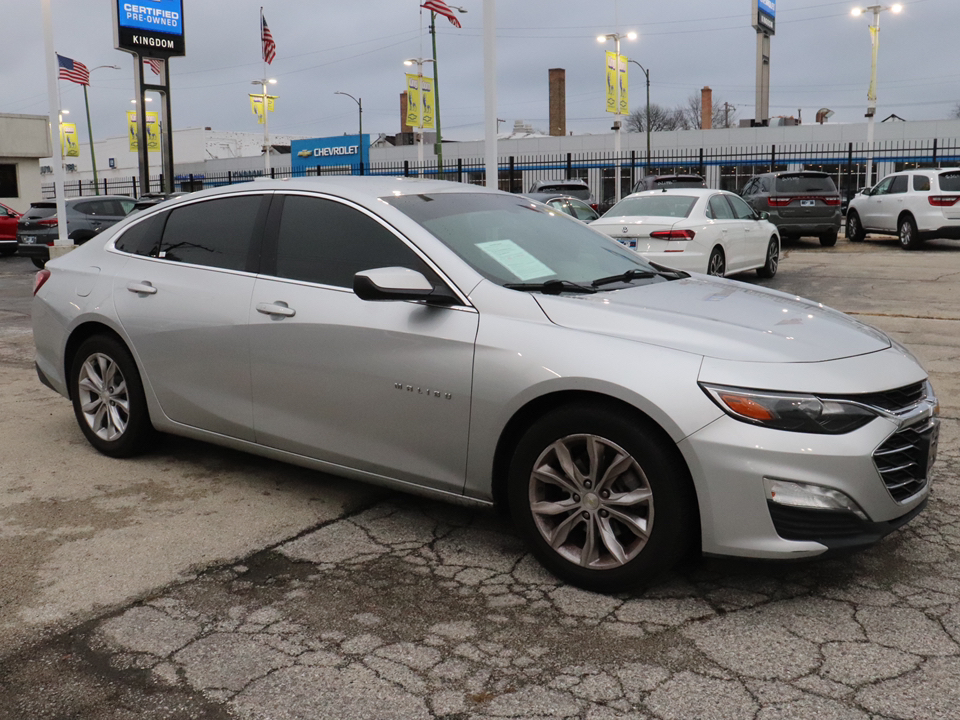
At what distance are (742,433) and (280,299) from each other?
2.25 meters

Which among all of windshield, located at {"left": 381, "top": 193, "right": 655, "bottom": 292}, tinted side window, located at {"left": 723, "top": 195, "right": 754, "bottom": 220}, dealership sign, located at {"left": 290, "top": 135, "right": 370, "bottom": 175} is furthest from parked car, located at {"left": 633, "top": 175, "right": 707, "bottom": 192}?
dealership sign, located at {"left": 290, "top": 135, "right": 370, "bottom": 175}

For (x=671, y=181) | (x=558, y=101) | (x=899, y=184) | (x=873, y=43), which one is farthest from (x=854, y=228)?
(x=558, y=101)

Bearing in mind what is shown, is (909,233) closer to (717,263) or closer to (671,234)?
(717,263)

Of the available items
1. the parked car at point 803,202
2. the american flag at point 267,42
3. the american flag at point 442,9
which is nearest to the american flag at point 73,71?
Answer: the american flag at point 267,42

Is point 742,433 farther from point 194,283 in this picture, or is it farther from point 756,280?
point 756,280

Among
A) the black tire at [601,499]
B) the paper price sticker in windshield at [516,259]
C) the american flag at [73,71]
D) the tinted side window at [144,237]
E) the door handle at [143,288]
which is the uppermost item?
the american flag at [73,71]

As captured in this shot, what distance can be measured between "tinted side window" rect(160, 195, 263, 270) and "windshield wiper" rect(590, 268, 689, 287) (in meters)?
1.77

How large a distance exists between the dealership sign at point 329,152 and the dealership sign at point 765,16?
27.0 meters

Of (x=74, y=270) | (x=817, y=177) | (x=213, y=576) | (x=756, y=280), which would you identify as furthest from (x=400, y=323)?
(x=817, y=177)

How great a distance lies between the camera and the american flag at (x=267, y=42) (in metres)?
36.2

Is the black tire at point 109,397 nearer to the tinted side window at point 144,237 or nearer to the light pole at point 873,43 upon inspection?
the tinted side window at point 144,237

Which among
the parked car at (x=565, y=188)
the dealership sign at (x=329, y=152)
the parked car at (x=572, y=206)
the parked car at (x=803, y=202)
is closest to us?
the parked car at (x=572, y=206)

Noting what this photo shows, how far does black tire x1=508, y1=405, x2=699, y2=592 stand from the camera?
3.34 metres

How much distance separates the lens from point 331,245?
14.5 ft
